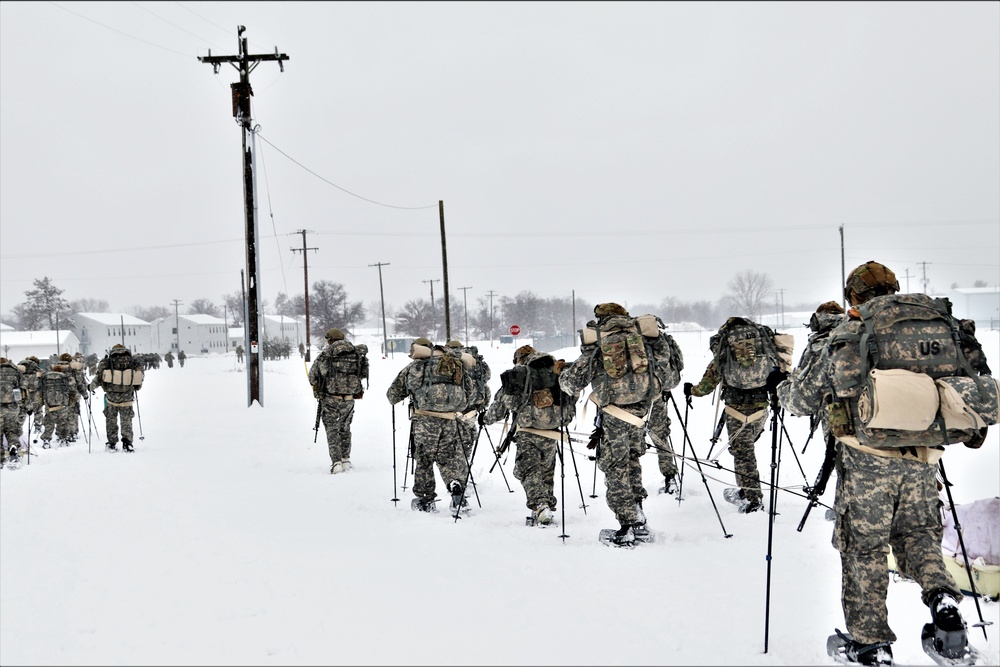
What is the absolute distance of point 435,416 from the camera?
7926 mm

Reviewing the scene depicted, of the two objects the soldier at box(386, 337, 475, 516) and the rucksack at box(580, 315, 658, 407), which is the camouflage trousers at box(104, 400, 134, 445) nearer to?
the soldier at box(386, 337, 475, 516)

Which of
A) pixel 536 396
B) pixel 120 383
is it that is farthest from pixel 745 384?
pixel 120 383

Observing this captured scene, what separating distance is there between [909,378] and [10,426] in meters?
15.1

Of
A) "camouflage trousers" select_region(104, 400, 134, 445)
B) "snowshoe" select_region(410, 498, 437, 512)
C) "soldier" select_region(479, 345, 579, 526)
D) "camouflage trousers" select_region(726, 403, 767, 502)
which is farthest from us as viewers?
"camouflage trousers" select_region(104, 400, 134, 445)

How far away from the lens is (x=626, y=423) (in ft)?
20.0

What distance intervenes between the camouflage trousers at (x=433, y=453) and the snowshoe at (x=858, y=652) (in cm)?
476

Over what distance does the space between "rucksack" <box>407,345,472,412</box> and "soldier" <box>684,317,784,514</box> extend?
2537 millimetres

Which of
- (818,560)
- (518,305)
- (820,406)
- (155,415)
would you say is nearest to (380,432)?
(155,415)

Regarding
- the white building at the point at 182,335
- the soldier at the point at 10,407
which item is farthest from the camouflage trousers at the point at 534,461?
the white building at the point at 182,335

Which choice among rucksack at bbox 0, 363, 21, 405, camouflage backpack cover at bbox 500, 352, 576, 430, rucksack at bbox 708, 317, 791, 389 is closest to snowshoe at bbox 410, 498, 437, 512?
camouflage backpack cover at bbox 500, 352, 576, 430

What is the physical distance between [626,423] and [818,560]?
5.95 feet

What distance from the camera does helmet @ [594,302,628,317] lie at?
616 cm

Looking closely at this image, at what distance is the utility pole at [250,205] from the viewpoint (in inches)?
747

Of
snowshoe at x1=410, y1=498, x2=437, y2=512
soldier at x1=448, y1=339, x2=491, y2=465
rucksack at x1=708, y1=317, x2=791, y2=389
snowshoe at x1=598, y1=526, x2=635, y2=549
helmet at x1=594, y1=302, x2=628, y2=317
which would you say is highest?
helmet at x1=594, y1=302, x2=628, y2=317
